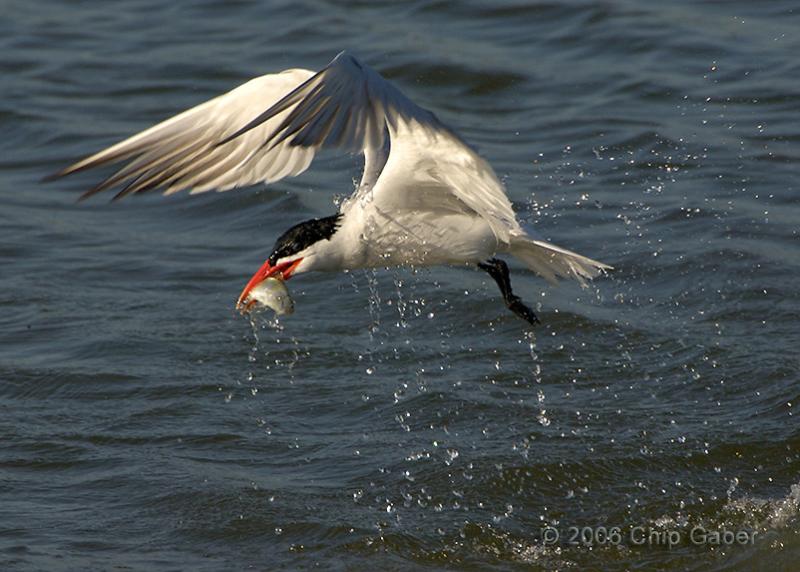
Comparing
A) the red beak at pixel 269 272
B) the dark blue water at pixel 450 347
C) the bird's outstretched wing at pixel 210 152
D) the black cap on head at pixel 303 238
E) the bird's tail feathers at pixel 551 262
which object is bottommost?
the dark blue water at pixel 450 347

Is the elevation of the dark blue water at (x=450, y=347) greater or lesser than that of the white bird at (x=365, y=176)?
lesser

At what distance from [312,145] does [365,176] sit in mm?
1222

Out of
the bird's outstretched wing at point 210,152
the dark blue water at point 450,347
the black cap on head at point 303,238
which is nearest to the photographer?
the bird's outstretched wing at point 210,152

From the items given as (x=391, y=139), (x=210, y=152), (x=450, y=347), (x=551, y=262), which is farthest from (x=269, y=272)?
(x=450, y=347)

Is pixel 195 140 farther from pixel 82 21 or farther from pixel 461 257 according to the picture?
pixel 82 21

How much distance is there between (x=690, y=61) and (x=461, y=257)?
219 inches

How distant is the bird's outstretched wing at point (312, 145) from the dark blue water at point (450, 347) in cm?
107

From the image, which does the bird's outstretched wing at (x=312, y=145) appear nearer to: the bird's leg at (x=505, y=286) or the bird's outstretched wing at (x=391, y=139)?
A: the bird's outstretched wing at (x=391, y=139)

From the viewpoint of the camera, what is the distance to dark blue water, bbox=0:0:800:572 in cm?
543

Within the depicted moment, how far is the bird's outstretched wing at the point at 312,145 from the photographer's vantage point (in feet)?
15.3

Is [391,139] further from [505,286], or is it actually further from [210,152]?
[505,286]

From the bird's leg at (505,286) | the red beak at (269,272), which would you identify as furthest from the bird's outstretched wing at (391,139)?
the bird's leg at (505,286)

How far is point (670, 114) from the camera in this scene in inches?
390

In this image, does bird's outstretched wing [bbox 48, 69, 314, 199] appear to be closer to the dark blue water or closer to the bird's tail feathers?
the bird's tail feathers
